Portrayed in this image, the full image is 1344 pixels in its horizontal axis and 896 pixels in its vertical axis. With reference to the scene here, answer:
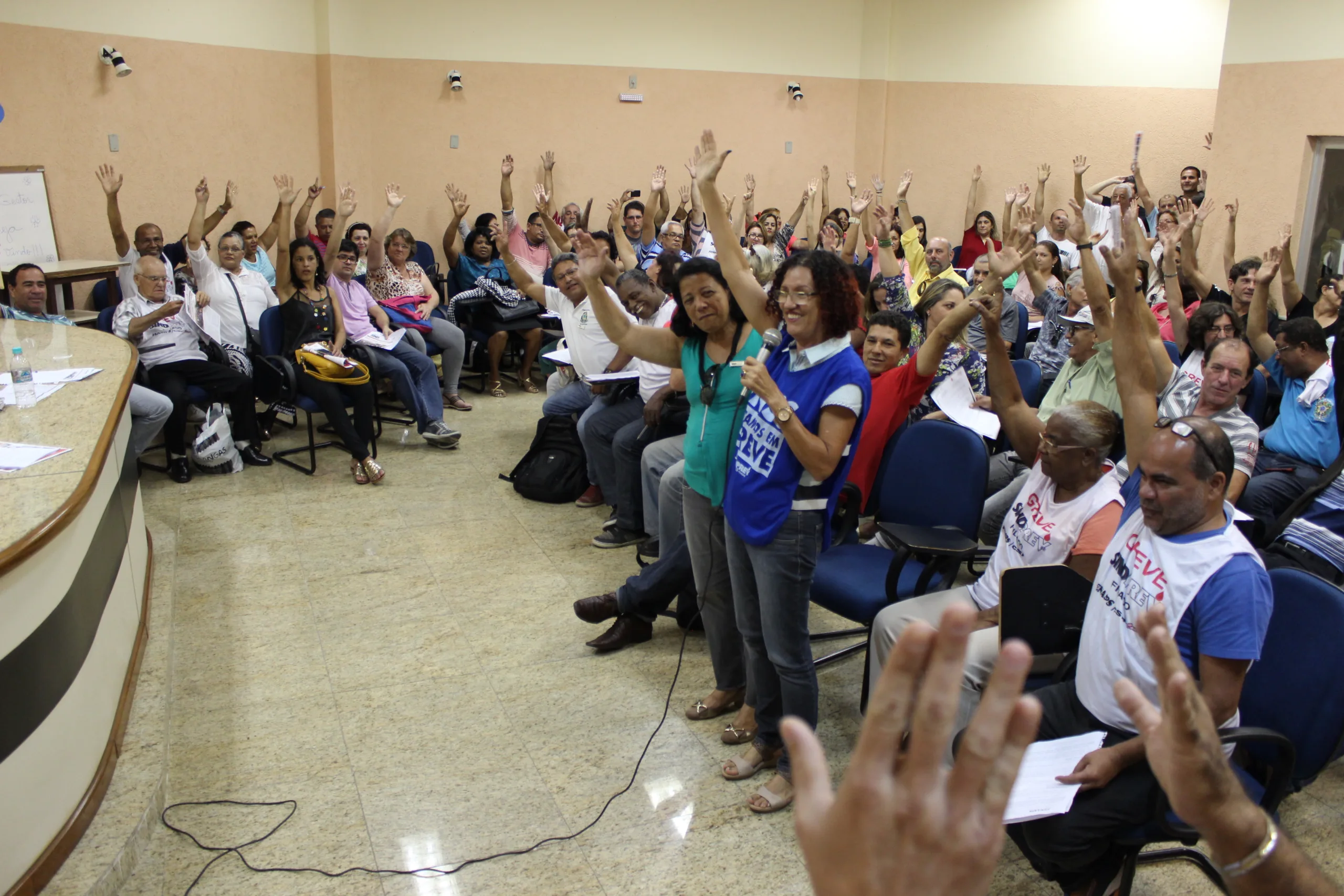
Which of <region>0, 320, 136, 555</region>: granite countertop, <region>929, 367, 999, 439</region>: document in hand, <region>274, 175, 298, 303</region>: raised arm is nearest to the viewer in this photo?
<region>0, 320, 136, 555</region>: granite countertop

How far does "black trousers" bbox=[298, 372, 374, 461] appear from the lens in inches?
229

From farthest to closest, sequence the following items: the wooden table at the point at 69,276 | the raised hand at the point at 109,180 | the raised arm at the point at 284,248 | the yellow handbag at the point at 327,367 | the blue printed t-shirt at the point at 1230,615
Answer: the raised hand at the point at 109,180 < the wooden table at the point at 69,276 < the raised arm at the point at 284,248 < the yellow handbag at the point at 327,367 < the blue printed t-shirt at the point at 1230,615

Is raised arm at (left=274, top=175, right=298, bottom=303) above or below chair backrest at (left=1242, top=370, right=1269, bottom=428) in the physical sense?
above

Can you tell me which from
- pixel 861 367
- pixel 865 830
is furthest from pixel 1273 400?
pixel 865 830

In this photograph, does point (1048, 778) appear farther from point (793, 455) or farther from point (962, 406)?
point (962, 406)

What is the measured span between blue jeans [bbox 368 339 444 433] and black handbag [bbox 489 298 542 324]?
108 centimetres

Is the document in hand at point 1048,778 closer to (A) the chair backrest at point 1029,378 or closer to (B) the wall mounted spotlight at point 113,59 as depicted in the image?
(A) the chair backrest at point 1029,378

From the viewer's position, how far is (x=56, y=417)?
3.56 metres

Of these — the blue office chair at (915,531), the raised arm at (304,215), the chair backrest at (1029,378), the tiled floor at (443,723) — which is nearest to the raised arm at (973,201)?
the chair backrest at (1029,378)

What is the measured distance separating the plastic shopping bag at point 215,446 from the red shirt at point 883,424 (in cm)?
366

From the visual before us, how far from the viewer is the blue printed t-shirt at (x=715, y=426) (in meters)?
2.93

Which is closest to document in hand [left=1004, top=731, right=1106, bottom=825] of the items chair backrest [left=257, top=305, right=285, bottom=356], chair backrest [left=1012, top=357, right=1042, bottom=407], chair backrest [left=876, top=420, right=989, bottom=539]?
chair backrest [left=876, top=420, right=989, bottom=539]

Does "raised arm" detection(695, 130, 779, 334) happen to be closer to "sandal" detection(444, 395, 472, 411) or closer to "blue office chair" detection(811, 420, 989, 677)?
"blue office chair" detection(811, 420, 989, 677)

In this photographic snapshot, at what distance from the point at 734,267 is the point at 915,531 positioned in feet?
3.50
